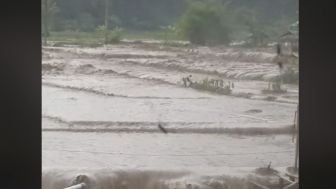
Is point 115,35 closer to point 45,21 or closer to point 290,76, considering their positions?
point 45,21

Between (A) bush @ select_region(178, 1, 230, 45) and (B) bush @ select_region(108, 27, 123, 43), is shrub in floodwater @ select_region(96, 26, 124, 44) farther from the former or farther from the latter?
(A) bush @ select_region(178, 1, 230, 45)

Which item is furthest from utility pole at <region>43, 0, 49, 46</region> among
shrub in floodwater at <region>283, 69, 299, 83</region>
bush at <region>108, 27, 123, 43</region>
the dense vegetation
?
shrub in floodwater at <region>283, 69, 299, 83</region>

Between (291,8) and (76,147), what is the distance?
456 mm

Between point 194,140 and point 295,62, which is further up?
point 295,62

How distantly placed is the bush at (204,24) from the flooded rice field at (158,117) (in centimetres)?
2

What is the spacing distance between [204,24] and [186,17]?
0.05m

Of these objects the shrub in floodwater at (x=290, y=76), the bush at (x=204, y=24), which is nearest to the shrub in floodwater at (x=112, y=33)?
the bush at (x=204, y=24)

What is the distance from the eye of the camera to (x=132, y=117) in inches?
31.1

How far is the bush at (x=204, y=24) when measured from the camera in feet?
2.62

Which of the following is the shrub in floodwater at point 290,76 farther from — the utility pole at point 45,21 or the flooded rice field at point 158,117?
the utility pole at point 45,21

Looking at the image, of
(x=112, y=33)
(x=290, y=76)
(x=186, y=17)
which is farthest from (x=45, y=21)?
(x=290, y=76)
